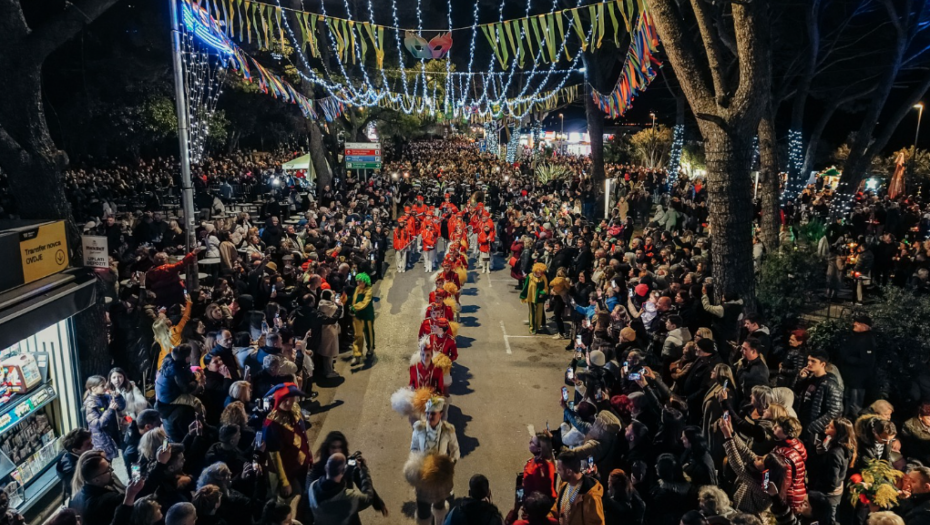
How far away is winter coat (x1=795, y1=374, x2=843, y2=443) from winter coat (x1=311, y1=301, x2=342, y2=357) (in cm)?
642

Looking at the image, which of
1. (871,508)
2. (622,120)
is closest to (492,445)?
(871,508)

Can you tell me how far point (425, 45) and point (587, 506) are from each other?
1400 centimetres

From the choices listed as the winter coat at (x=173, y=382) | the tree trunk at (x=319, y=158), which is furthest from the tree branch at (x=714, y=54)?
the tree trunk at (x=319, y=158)

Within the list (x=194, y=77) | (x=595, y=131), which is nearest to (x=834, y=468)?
(x=595, y=131)

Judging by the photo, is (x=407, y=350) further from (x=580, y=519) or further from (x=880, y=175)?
(x=880, y=175)

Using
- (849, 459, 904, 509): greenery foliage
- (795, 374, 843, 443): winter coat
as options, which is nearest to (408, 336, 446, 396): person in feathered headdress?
(795, 374, 843, 443): winter coat

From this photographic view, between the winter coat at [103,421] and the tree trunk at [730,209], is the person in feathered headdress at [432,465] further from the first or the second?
the tree trunk at [730,209]

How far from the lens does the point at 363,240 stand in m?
15.1

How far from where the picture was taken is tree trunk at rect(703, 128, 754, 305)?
8672mm

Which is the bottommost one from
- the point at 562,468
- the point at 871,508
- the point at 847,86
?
the point at 871,508

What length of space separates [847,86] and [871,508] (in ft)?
69.1

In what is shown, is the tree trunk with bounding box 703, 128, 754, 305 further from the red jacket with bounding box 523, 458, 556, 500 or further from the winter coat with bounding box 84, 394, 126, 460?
the winter coat with bounding box 84, 394, 126, 460

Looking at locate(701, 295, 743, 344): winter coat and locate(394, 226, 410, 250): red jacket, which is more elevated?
locate(394, 226, 410, 250): red jacket

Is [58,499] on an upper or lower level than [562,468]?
lower
